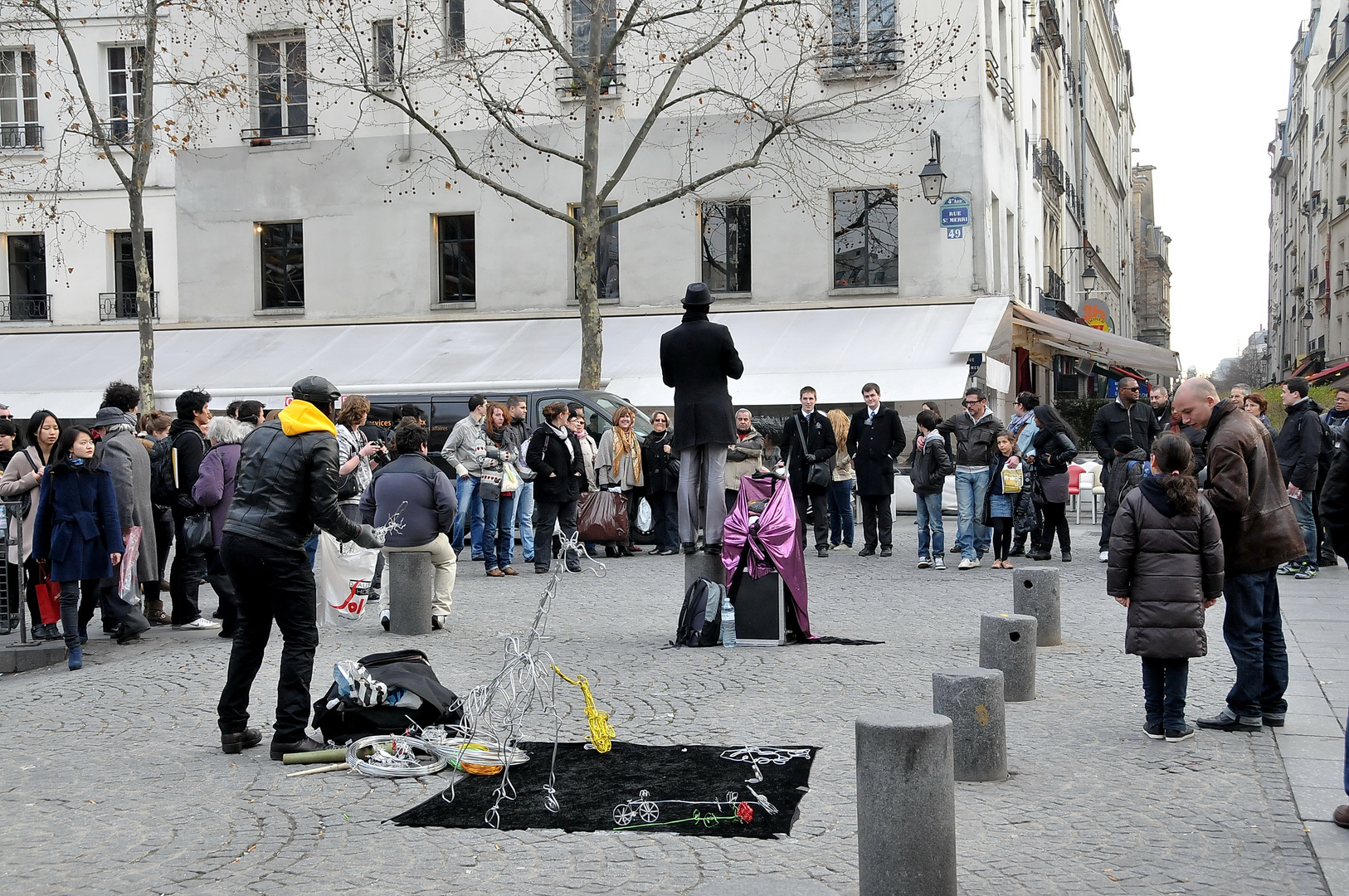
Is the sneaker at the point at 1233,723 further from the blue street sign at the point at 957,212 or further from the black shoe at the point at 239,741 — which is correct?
the blue street sign at the point at 957,212

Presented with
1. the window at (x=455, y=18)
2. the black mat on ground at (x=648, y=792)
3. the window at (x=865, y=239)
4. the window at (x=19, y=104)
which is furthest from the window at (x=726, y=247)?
the black mat on ground at (x=648, y=792)

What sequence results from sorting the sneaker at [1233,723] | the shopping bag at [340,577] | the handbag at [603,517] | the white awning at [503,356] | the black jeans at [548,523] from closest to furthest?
1. the sneaker at [1233,723]
2. the shopping bag at [340,577]
3. the black jeans at [548,523]
4. the handbag at [603,517]
5. the white awning at [503,356]

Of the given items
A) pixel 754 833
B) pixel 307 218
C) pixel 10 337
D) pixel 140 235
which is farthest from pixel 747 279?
pixel 754 833

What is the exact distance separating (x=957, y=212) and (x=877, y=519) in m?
9.95

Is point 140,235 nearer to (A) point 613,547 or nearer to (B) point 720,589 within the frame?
(A) point 613,547

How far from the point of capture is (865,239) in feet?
78.3

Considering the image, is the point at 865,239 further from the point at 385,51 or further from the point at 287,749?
the point at 287,749

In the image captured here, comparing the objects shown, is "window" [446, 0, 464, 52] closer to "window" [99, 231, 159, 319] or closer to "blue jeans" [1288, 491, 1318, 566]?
"window" [99, 231, 159, 319]

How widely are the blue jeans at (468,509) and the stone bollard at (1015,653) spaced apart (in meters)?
7.64

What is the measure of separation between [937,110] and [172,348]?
15268 mm

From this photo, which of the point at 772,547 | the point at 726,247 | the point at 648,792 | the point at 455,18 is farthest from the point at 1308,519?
the point at 455,18

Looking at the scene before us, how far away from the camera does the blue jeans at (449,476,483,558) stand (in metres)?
14.0

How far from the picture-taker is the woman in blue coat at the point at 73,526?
8859 mm

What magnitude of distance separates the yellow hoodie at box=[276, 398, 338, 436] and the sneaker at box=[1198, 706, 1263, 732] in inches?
181
